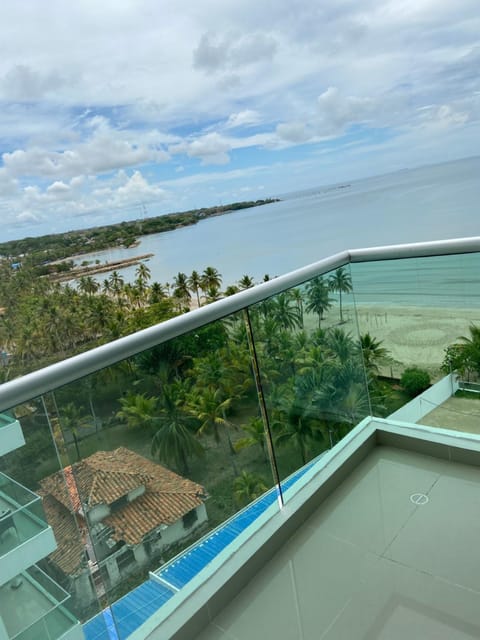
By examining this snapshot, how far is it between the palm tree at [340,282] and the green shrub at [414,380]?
0.41 m

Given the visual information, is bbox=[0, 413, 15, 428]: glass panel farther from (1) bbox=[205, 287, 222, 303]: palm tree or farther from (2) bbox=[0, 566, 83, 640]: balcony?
(1) bbox=[205, 287, 222, 303]: palm tree

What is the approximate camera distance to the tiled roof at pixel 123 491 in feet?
4.06

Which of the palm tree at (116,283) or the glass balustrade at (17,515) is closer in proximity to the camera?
the glass balustrade at (17,515)

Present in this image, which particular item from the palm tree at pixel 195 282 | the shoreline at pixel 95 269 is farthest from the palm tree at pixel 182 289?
the shoreline at pixel 95 269

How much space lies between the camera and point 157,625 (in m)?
1.43

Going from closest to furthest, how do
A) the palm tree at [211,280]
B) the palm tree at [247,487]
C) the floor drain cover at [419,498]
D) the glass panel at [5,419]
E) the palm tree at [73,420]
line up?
the glass panel at [5,419] → the palm tree at [73,420] → the palm tree at [247,487] → the floor drain cover at [419,498] → the palm tree at [211,280]

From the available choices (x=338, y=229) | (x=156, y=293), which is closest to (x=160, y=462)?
(x=338, y=229)

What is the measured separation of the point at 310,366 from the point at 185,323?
30.9 inches

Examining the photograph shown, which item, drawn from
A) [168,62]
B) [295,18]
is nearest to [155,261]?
[168,62]

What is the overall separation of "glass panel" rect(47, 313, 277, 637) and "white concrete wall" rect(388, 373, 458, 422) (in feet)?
2.74

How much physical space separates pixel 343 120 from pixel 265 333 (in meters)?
48.3

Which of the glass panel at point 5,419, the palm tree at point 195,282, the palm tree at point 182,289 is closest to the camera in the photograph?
the glass panel at point 5,419

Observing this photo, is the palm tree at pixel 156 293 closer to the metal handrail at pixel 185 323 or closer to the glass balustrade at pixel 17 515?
the metal handrail at pixel 185 323

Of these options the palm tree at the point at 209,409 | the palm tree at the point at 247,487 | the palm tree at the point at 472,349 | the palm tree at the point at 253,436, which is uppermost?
the palm tree at the point at 209,409
